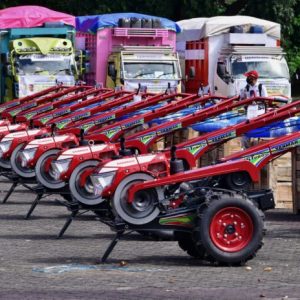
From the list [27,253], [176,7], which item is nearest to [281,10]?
[176,7]

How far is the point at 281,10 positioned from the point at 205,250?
35027 mm

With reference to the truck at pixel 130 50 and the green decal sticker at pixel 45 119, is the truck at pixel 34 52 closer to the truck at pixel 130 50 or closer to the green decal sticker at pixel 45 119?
the truck at pixel 130 50

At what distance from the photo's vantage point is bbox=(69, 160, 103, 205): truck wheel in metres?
14.1

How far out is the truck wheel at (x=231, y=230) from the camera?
11.4m

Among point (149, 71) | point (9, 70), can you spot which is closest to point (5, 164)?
point (149, 71)

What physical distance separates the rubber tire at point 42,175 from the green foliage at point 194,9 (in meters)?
30.3

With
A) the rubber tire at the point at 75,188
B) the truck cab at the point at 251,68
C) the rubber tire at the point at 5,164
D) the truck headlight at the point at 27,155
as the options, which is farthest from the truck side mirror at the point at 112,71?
the rubber tire at the point at 75,188

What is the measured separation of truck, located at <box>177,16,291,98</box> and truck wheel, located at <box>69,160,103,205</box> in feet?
61.7

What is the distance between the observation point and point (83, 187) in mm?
14328

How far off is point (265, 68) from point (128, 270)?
2342 centimetres

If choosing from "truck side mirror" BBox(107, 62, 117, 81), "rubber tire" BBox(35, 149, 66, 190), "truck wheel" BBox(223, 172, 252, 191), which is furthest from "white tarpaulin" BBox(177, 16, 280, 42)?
"truck wheel" BBox(223, 172, 252, 191)

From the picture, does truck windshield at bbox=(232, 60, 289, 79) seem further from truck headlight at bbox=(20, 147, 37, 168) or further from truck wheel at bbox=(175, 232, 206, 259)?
truck wheel at bbox=(175, 232, 206, 259)

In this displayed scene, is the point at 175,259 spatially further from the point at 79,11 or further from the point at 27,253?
the point at 79,11

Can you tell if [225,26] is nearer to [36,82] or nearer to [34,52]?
[34,52]
